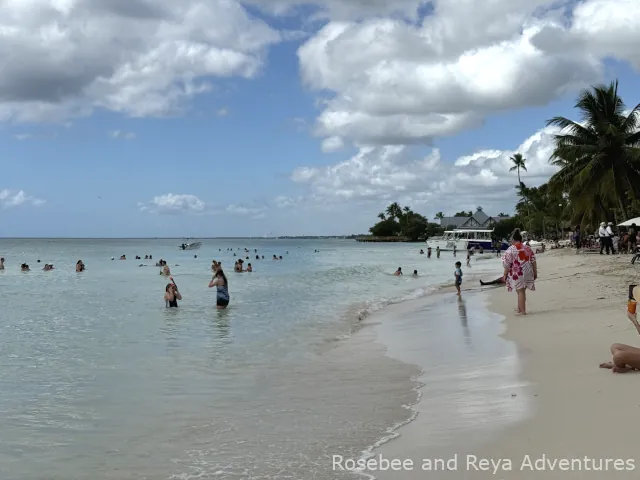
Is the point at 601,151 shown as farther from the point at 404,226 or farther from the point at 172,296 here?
the point at 404,226

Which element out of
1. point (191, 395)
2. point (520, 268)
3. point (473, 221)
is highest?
point (473, 221)

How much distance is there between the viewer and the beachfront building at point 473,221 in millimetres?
142250

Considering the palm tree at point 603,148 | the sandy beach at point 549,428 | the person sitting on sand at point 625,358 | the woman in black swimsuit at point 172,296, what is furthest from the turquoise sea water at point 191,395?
the palm tree at point 603,148

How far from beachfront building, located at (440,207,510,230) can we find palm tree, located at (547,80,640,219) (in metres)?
103

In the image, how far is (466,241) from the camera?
6844 centimetres

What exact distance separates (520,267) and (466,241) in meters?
58.1

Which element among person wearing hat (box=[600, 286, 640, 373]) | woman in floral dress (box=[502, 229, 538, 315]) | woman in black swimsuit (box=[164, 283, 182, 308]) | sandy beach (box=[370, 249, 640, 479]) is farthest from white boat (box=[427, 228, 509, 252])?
person wearing hat (box=[600, 286, 640, 373])

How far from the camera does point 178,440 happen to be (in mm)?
5715

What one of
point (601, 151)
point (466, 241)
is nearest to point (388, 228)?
point (466, 241)

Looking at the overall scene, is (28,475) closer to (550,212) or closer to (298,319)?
(298,319)

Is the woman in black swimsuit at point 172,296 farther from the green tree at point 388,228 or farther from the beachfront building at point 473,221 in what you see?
the green tree at point 388,228

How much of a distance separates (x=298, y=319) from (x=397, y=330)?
3.65 meters

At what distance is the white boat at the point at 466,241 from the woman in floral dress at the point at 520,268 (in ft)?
183

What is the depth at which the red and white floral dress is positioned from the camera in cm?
1188
